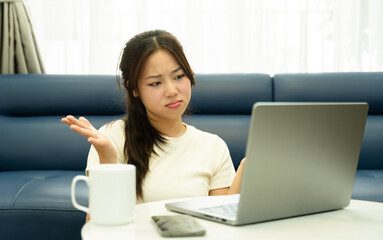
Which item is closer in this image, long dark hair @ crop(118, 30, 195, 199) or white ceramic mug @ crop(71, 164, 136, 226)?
white ceramic mug @ crop(71, 164, 136, 226)

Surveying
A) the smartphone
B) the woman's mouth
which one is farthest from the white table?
the woman's mouth

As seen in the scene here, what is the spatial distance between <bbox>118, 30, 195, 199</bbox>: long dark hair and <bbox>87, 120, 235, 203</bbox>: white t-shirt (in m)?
0.03

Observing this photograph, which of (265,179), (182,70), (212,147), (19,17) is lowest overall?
(212,147)

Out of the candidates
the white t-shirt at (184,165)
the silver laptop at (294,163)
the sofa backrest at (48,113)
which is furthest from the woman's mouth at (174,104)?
the sofa backrest at (48,113)

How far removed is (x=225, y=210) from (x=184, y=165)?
19.2 inches

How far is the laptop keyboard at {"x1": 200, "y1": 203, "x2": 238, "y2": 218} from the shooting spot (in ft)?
2.60

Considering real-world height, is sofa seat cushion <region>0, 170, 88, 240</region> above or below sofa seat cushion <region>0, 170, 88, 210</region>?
below

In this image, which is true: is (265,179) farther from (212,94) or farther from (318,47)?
(318,47)

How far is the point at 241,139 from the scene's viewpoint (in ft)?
6.91

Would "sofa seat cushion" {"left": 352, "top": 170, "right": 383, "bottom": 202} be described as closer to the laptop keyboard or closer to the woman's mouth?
the woman's mouth

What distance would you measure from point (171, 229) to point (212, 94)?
5.16 feet

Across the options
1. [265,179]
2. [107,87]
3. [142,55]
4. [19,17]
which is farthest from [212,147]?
[19,17]

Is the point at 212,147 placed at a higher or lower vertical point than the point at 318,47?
lower

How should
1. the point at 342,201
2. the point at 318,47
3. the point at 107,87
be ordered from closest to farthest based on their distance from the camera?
the point at 342,201 → the point at 107,87 → the point at 318,47
